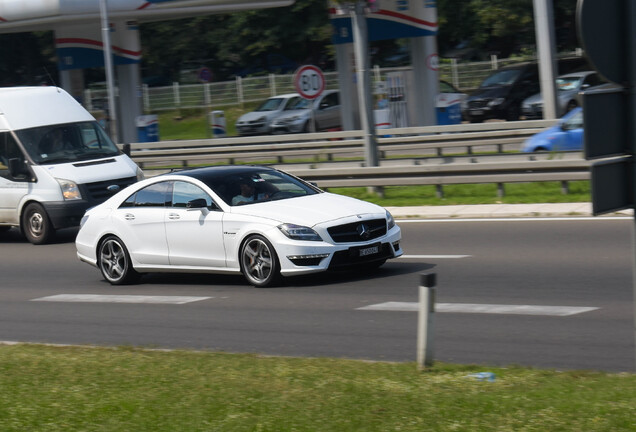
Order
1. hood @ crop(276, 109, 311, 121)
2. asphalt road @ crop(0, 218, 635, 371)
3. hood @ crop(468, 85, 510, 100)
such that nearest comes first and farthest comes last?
asphalt road @ crop(0, 218, 635, 371)
hood @ crop(468, 85, 510, 100)
hood @ crop(276, 109, 311, 121)

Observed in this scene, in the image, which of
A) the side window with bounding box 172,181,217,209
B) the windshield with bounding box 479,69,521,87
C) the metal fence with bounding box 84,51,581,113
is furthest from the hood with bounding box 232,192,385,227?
the metal fence with bounding box 84,51,581,113

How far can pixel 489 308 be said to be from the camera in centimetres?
1008

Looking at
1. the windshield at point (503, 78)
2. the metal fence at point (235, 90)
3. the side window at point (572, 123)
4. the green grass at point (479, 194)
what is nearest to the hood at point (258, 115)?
the windshield at point (503, 78)

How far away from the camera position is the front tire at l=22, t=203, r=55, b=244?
1841cm

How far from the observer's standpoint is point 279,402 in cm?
634

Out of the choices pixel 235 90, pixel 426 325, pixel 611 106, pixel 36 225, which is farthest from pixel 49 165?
pixel 235 90

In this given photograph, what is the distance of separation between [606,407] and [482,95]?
3252cm

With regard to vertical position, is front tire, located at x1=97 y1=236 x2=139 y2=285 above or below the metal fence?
below

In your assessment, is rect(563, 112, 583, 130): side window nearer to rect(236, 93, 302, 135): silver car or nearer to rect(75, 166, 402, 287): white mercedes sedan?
rect(75, 166, 402, 287): white mercedes sedan

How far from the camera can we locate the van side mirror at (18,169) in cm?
1850

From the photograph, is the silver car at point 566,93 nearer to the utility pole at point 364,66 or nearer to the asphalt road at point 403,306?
the utility pole at point 364,66

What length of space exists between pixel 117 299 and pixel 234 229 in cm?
158

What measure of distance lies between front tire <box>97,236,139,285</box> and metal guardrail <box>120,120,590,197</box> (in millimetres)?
7625

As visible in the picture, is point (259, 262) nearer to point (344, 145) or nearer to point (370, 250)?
point (370, 250)
